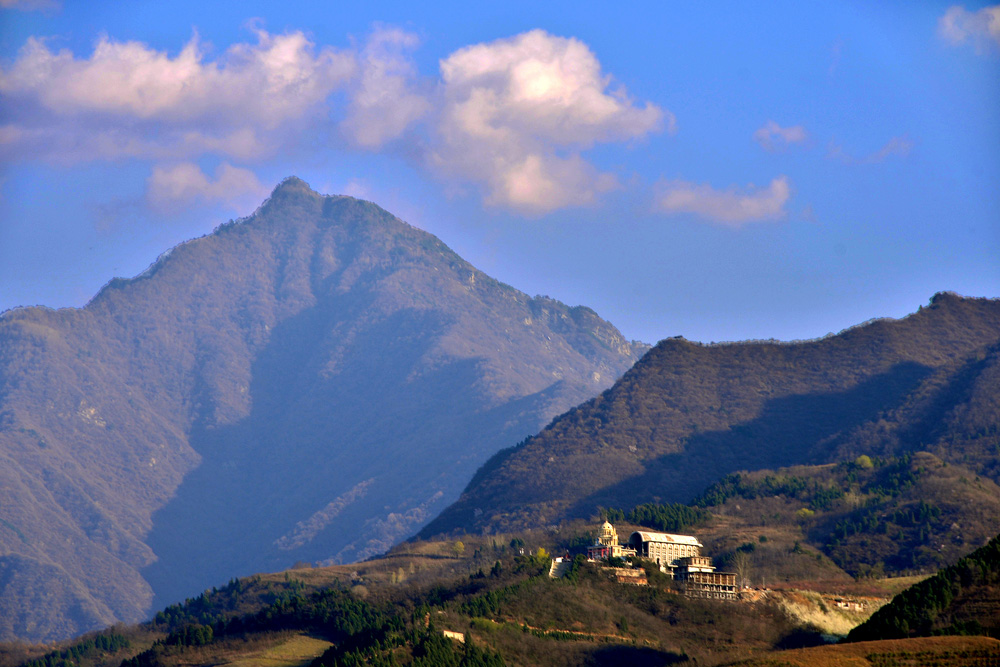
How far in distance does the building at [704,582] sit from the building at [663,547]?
603 cm

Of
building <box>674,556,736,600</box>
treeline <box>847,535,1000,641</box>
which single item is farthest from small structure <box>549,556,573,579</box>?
treeline <box>847,535,1000,641</box>

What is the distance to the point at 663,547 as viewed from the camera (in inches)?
6875

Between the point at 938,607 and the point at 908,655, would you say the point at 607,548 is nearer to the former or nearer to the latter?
the point at 938,607

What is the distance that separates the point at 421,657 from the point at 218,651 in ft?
141

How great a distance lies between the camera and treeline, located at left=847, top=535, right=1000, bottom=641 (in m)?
121

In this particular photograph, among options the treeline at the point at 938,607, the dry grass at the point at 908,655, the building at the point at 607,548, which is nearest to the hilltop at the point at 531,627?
the dry grass at the point at 908,655

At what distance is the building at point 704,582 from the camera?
515 ft

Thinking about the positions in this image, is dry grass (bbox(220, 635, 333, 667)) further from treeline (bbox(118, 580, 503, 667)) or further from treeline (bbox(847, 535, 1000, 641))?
treeline (bbox(847, 535, 1000, 641))

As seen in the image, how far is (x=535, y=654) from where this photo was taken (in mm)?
137625

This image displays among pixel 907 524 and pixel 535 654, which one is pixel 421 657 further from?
pixel 907 524

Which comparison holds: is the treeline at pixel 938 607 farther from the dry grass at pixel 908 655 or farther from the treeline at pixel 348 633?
the treeline at pixel 348 633

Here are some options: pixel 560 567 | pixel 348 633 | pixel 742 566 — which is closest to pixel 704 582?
pixel 560 567

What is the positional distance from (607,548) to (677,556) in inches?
366

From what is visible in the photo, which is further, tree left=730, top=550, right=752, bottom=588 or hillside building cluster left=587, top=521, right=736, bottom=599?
tree left=730, top=550, right=752, bottom=588
